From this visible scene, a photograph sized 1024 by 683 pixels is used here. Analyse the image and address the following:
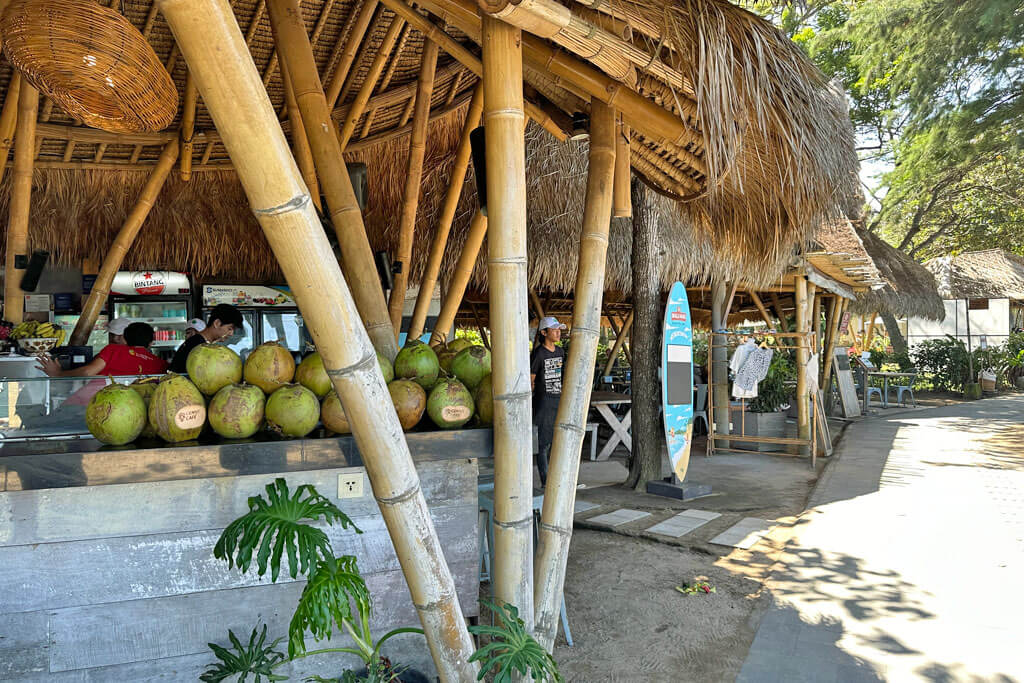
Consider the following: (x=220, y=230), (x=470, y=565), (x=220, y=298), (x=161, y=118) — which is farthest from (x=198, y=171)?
(x=470, y=565)

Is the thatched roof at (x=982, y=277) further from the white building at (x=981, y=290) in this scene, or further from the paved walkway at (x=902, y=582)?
the paved walkway at (x=902, y=582)

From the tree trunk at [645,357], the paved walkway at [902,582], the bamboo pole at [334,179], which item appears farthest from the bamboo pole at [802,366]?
the bamboo pole at [334,179]

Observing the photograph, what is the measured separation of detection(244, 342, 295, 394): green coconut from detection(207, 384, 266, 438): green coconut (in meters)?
0.10

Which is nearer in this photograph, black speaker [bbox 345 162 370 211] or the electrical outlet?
the electrical outlet

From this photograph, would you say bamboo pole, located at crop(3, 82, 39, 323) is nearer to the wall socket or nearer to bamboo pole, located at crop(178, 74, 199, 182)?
bamboo pole, located at crop(178, 74, 199, 182)

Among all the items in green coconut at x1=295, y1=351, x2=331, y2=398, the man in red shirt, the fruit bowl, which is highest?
the fruit bowl

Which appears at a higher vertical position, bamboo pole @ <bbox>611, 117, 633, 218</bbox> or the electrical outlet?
bamboo pole @ <bbox>611, 117, 633, 218</bbox>

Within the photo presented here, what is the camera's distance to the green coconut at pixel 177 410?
1812 mm

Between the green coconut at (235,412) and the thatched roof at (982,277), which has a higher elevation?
the thatched roof at (982,277)

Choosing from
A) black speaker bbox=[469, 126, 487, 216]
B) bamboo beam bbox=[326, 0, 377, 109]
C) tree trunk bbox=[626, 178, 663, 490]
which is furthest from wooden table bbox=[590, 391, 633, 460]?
black speaker bbox=[469, 126, 487, 216]

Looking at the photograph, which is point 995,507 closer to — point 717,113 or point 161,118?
point 717,113

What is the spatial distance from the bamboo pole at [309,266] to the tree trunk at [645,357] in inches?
185

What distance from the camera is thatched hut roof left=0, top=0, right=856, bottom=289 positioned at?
6.65 feet

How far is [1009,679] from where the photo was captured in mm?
2660
